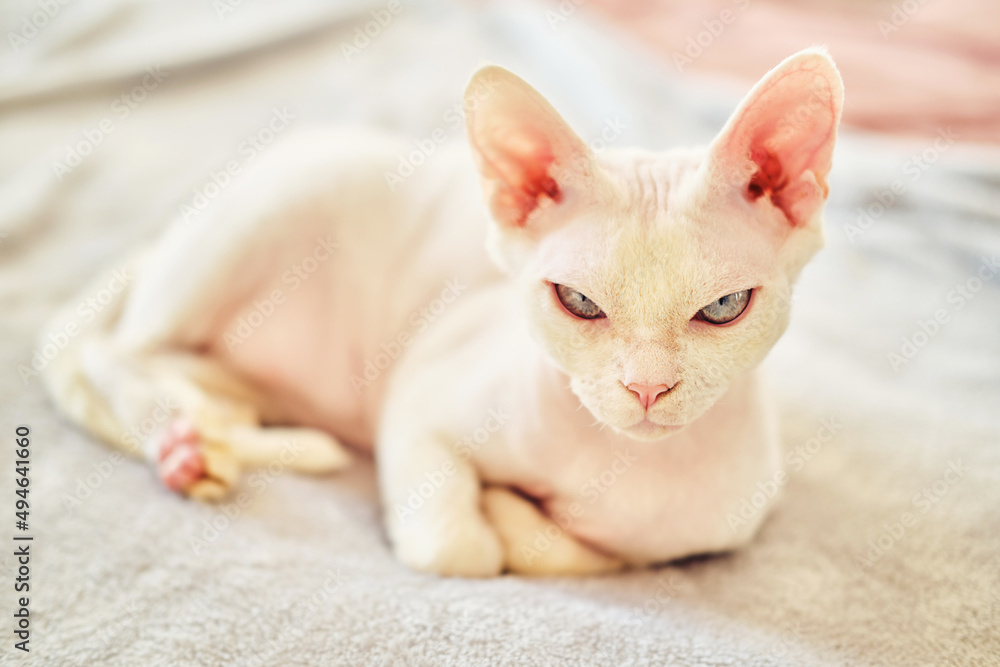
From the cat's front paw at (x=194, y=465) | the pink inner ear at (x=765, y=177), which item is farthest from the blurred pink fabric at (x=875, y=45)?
the cat's front paw at (x=194, y=465)

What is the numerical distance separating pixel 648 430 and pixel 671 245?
20cm

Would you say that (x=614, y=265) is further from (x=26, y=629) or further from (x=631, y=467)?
(x=26, y=629)

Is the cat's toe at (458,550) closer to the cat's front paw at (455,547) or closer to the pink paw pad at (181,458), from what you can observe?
the cat's front paw at (455,547)

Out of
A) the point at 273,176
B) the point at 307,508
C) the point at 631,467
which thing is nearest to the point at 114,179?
the point at 273,176

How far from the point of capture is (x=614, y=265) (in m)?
0.76

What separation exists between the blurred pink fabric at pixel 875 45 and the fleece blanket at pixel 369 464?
123 mm

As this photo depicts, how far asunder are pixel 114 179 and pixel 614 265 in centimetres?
161

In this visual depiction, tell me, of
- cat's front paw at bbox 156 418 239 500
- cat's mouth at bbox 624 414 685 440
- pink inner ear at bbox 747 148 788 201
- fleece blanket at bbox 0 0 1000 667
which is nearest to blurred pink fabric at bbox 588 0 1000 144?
fleece blanket at bbox 0 0 1000 667

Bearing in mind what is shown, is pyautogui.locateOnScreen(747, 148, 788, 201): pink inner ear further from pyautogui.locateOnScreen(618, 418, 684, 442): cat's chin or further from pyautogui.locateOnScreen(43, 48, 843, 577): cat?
pyautogui.locateOnScreen(618, 418, 684, 442): cat's chin

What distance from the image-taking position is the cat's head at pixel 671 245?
75 centimetres

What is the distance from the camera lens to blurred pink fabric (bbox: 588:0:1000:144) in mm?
2004

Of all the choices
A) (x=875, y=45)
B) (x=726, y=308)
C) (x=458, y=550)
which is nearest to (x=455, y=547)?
(x=458, y=550)

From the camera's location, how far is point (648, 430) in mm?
808

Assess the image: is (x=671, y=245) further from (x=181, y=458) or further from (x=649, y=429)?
(x=181, y=458)
